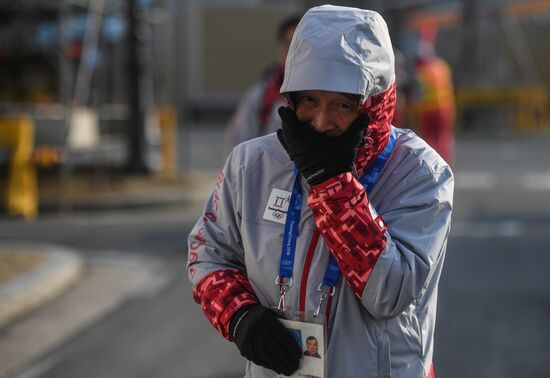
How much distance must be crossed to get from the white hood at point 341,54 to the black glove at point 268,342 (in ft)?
1.81

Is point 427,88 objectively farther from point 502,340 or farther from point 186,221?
point 186,221

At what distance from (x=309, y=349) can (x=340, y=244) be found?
0.91 feet

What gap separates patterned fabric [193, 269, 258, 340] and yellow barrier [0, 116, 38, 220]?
9.33 metres

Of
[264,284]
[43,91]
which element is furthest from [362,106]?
[43,91]

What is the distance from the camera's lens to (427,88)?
8203mm

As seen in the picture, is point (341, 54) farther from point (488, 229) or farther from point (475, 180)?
point (475, 180)

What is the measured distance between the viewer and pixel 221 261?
2414 mm

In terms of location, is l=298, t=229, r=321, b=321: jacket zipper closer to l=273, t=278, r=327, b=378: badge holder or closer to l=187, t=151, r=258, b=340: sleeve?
l=273, t=278, r=327, b=378: badge holder

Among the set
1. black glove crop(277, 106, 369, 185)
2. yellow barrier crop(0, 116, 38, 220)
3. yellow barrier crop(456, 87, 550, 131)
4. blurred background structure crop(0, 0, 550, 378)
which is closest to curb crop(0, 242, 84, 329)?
blurred background structure crop(0, 0, 550, 378)

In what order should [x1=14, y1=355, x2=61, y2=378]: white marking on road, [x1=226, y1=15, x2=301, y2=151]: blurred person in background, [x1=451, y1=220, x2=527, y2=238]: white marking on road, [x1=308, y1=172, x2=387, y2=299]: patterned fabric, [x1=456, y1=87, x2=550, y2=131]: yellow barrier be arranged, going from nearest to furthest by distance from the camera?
[x1=308, y1=172, x2=387, y2=299]: patterned fabric < [x1=226, y1=15, x2=301, y2=151]: blurred person in background < [x1=14, y1=355, x2=61, y2=378]: white marking on road < [x1=451, y1=220, x2=527, y2=238]: white marking on road < [x1=456, y1=87, x2=550, y2=131]: yellow barrier

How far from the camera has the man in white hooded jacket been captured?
6.96ft

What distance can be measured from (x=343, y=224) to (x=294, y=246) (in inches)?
6.7

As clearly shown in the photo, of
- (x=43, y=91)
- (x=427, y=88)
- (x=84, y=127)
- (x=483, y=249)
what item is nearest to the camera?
(x=427, y=88)

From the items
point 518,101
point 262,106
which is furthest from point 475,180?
point 518,101
